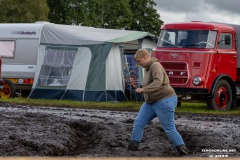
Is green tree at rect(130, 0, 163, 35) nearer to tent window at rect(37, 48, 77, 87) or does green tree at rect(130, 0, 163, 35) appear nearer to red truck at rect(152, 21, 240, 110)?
tent window at rect(37, 48, 77, 87)

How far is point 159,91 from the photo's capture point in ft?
35.8

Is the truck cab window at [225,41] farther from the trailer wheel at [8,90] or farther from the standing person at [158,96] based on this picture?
the standing person at [158,96]

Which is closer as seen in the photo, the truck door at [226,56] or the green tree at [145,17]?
the truck door at [226,56]

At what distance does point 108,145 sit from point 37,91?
14291mm

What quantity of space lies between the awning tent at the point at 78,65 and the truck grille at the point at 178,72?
344 cm

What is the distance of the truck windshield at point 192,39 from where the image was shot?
22766 millimetres

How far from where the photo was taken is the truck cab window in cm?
2308

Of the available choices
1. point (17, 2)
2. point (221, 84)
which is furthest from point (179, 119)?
point (17, 2)

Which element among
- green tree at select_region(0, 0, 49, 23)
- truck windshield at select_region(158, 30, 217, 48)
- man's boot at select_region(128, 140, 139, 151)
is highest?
green tree at select_region(0, 0, 49, 23)

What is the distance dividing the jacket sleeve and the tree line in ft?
154

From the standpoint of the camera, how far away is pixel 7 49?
27.1 m

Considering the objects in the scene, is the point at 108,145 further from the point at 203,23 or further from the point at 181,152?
the point at 203,23

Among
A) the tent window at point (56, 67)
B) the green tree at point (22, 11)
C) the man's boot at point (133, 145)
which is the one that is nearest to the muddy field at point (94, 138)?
the man's boot at point (133, 145)

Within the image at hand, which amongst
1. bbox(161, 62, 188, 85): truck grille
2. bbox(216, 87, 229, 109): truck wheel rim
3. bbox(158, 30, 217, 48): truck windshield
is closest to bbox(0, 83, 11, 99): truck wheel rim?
bbox(158, 30, 217, 48): truck windshield
